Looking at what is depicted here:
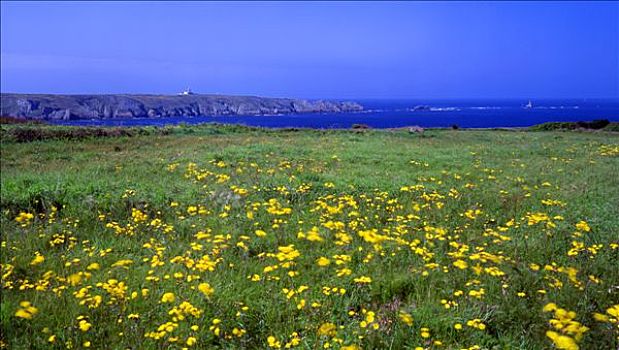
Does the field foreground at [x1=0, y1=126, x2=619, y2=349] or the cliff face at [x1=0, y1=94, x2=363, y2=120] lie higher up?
the cliff face at [x1=0, y1=94, x2=363, y2=120]

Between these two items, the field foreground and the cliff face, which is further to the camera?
the cliff face

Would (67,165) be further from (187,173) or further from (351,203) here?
(351,203)

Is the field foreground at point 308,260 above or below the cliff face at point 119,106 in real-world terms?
below

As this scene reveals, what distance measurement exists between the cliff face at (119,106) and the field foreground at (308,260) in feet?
427

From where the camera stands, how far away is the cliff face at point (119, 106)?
122325mm

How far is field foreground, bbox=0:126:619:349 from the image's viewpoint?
432 centimetres

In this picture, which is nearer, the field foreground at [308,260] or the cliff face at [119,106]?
the field foreground at [308,260]

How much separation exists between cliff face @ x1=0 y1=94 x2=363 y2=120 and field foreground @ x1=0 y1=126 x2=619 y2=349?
427 feet

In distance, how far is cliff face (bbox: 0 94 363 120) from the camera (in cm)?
12232

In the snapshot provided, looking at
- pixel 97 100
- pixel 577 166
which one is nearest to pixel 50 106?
pixel 97 100

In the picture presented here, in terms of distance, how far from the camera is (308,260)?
20.1 ft

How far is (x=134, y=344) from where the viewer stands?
4105 millimetres

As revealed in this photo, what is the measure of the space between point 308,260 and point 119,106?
157 metres

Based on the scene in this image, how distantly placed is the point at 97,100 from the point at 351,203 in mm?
155123
